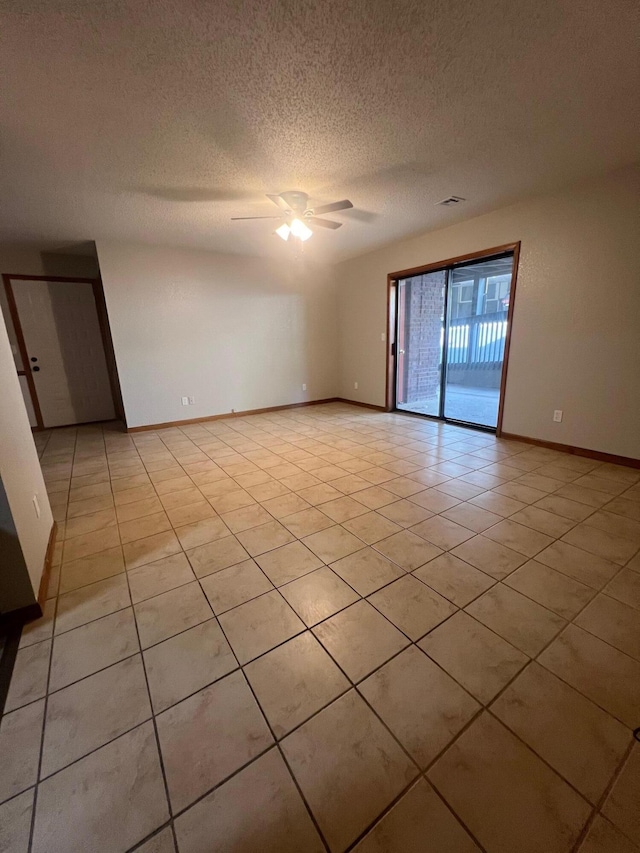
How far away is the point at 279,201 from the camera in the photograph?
2.96 metres

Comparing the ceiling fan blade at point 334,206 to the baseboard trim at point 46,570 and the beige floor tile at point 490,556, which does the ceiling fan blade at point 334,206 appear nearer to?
the beige floor tile at point 490,556

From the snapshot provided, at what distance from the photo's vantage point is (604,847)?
0.84m

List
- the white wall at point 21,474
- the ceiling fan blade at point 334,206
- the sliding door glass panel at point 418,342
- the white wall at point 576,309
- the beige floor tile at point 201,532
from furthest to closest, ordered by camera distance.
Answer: the sliding door glass panel at point 418,342
the white wall at point 576,309
the ceiling fan blade at point 334,206
the beige floor tile at point 201,532
the white wall at point 21,474

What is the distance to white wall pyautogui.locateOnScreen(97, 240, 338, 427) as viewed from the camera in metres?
4.54

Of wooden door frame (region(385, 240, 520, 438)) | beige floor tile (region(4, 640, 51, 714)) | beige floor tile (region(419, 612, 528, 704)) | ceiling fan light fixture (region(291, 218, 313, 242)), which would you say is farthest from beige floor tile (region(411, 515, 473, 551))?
ceiling fan light fixture (region(291, 218, 313, 242))

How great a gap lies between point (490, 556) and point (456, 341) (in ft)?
15.6

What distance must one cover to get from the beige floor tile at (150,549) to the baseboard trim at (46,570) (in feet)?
1.20

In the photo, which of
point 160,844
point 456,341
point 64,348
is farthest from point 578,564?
point 64,348

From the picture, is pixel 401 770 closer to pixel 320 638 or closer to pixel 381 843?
pixel 381 843

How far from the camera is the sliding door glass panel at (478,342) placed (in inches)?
217

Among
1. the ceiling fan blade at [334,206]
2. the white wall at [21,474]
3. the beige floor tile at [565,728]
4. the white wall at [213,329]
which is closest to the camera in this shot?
the beige floor tile at [565,728]

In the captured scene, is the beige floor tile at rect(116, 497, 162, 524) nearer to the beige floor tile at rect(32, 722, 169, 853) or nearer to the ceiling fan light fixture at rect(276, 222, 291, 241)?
the beige floor tile at rect(32, 722, 169, 853)

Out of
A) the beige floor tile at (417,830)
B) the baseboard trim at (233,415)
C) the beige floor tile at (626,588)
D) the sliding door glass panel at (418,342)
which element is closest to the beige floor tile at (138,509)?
the beige floor tile at (417,830)

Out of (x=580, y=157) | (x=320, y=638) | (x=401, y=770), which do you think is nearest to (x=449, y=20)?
(x=580, y=157)
